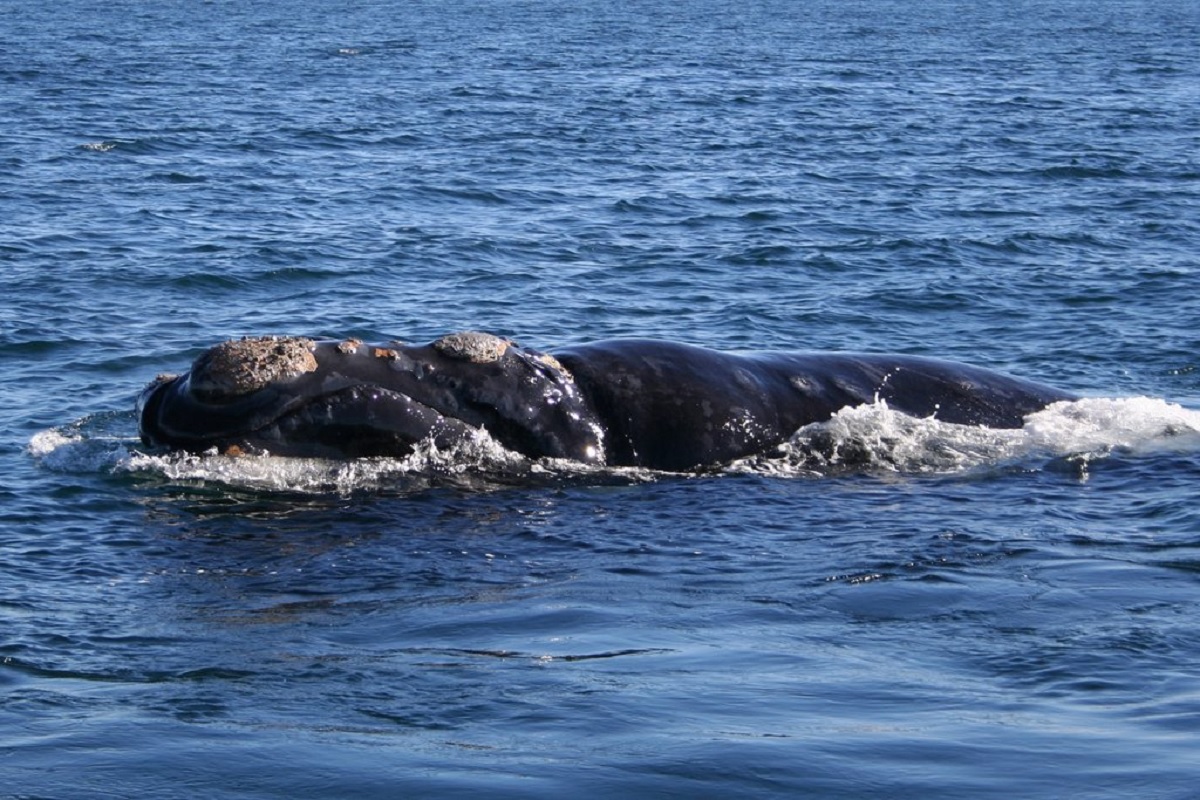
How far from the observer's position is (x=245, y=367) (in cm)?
1202

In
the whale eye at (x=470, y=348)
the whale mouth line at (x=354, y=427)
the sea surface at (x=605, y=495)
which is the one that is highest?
the whale eye at (x=470, y=348)

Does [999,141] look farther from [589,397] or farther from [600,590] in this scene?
[600,590]

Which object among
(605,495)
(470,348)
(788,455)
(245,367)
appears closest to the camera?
(245,367)

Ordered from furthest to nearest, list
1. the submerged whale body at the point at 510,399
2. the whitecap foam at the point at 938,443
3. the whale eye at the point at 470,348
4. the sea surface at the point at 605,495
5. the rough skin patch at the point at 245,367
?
1. the whitecap foam at the point at 938,443
2. the whale eye at the point at 470,348
3. the submerged whale body at the point at 510,399
4. the rough skin patch at the point at 245,367
5. the sea surface at the point at 605,495

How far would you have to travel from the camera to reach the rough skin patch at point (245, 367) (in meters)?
12.0

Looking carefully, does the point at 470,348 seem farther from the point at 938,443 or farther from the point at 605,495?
the point at 938,443

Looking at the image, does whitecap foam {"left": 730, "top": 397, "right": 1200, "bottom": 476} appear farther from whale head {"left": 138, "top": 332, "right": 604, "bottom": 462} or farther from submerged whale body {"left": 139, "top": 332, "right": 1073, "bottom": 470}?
whale head {"left": 138, "top": 332, "right": 604, "bottom": 462}

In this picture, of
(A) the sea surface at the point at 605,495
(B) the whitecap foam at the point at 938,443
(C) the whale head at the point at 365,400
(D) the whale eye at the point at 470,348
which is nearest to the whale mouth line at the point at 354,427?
(C) the whale head at the point at 365,400

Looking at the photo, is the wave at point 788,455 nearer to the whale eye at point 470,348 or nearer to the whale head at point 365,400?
the whale head at point 365,400

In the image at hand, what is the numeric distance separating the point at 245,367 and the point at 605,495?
2461 millimetres

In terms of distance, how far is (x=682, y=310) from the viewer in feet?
71.5

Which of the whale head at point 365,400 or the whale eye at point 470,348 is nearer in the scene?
the whale head at point 365,400

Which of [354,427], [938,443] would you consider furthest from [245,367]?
[938,443]

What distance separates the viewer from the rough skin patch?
12.0 m
